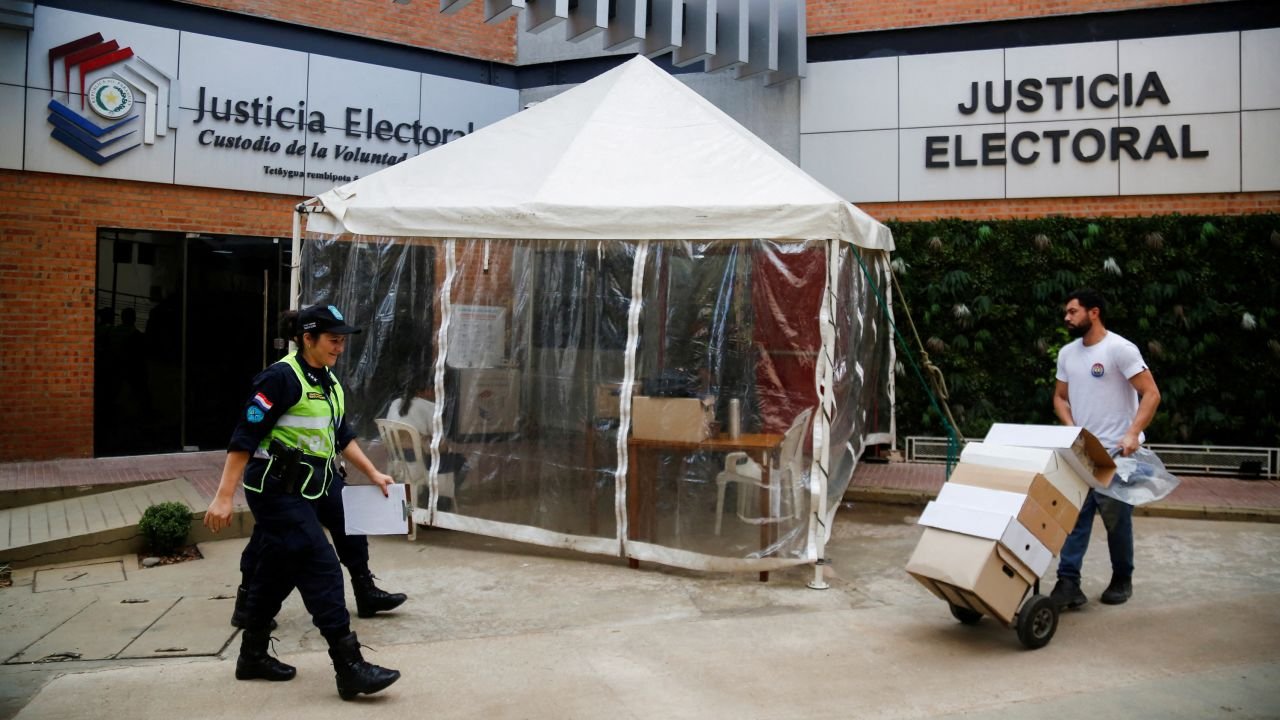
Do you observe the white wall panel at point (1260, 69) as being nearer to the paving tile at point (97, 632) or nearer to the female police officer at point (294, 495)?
the female police officer at point (294, 495)

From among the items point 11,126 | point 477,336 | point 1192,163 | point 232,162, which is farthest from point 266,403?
point 1192,163

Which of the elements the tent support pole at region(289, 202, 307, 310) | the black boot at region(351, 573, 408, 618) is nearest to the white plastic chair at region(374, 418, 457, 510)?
the tent support pole at region(289, 202, 307, 310)

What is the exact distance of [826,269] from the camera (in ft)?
21.7

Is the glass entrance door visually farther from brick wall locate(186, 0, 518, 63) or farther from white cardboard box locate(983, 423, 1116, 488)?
white cardboard box locate(983, 423, 1116, 488)

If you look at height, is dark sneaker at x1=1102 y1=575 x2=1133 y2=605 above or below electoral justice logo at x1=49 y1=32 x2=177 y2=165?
below

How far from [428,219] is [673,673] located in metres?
4.12

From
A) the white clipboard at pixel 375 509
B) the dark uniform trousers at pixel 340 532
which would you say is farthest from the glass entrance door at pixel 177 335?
the white clipboard at pixel 375 509

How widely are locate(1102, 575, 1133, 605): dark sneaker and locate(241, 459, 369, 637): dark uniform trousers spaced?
180 inches

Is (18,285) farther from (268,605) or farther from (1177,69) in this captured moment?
(1177,69)

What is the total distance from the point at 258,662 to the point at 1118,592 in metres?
5.03

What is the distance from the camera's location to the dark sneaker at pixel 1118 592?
6168mm

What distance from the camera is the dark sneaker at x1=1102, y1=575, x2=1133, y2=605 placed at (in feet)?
20.2

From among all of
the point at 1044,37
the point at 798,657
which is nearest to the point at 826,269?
the point at 798,657

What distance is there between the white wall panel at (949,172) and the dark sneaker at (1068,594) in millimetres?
7328
